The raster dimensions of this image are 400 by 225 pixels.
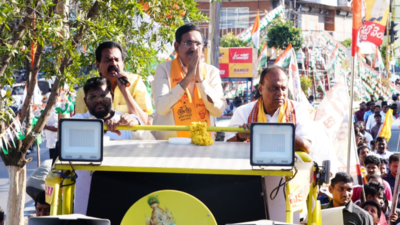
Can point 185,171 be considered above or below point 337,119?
below

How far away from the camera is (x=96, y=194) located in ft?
11.3

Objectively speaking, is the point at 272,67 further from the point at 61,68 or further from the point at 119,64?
the point at 61,68

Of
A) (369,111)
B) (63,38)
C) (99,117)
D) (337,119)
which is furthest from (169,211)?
(369,111)

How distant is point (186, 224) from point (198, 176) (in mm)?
485

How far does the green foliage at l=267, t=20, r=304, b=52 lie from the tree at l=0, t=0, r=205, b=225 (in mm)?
34808

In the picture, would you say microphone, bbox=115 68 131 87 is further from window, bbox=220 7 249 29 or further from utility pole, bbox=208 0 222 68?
window, bbox=220 7 249 29

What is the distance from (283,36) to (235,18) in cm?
1632

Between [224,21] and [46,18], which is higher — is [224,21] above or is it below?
above

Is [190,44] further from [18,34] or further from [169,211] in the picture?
[169,211]

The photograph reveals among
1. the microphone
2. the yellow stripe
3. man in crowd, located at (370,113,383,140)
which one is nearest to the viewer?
the yellow stripe

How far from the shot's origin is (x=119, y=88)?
450cm

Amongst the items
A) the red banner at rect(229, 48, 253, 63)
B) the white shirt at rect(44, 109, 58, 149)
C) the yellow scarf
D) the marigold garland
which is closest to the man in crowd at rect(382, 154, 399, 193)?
the yellow scarf

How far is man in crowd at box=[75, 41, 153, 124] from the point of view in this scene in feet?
14.7

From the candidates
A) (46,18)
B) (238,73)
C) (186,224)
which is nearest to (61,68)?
(46,18)
